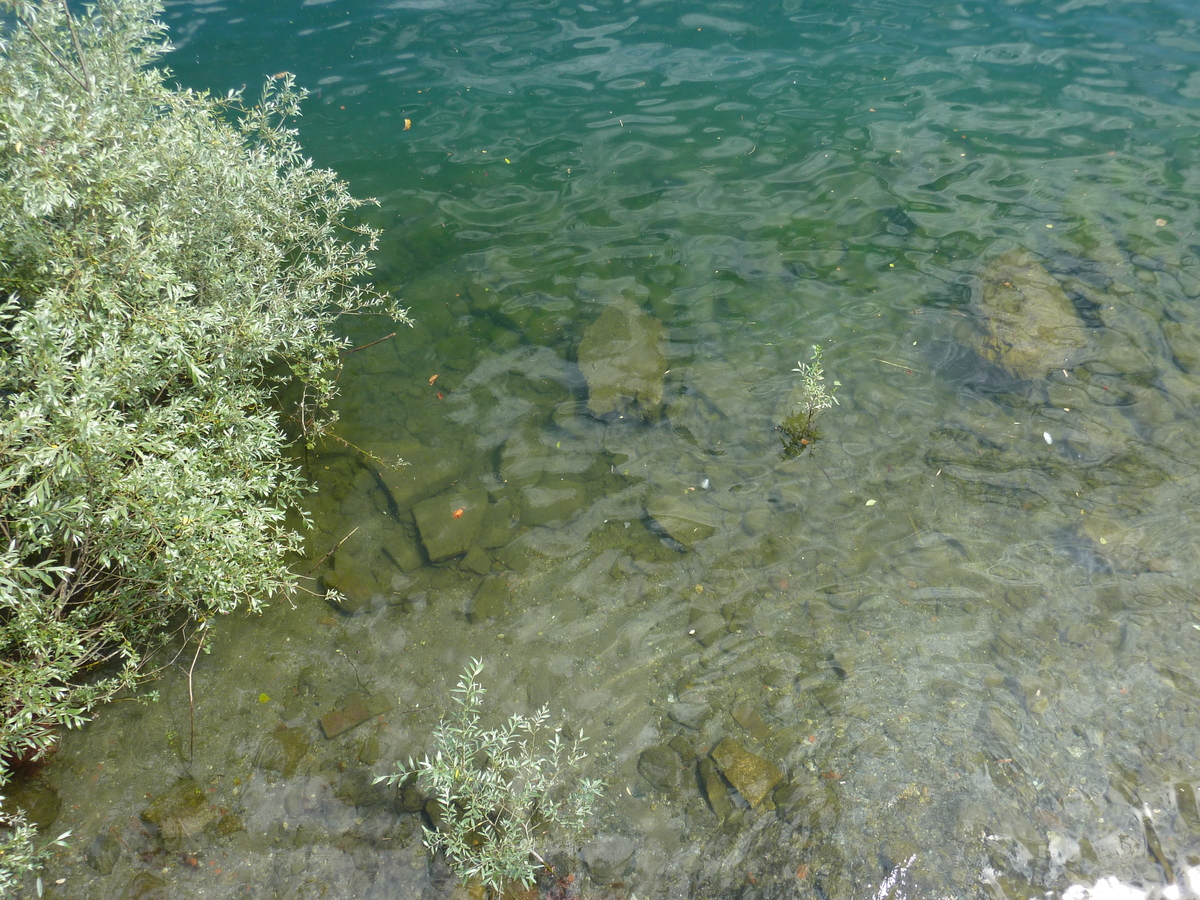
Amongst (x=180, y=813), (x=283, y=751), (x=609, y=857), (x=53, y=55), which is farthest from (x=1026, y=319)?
(x=53, y=55)

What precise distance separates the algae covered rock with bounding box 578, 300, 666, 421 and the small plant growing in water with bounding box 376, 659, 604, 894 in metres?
3.06

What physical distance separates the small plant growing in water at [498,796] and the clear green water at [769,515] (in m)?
0.21

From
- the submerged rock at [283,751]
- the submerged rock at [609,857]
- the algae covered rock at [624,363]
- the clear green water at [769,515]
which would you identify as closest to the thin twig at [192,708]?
the clear green water at [769,515]

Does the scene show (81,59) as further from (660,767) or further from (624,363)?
(660,767)

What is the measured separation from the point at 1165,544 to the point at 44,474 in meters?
7.38

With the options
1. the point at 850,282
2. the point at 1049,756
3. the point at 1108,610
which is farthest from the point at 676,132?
the point at 1049,756

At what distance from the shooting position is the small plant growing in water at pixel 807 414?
6.48 meters

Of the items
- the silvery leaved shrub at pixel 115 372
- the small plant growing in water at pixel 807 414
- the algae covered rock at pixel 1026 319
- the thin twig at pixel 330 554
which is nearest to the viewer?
the silvery leaved shrub at pixel 115 372

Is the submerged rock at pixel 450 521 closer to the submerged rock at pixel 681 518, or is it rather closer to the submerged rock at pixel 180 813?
the submerged rock at pixel 681 518

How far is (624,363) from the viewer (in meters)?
7.23

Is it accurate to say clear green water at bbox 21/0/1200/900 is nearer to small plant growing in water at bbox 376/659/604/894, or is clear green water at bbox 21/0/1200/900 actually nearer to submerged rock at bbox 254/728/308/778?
submerged rock at bbox 254/728/308/778

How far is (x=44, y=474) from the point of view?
3945 mm

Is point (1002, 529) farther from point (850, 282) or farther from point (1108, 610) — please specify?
point (850, 282)

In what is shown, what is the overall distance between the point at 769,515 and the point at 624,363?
6.97 ft
